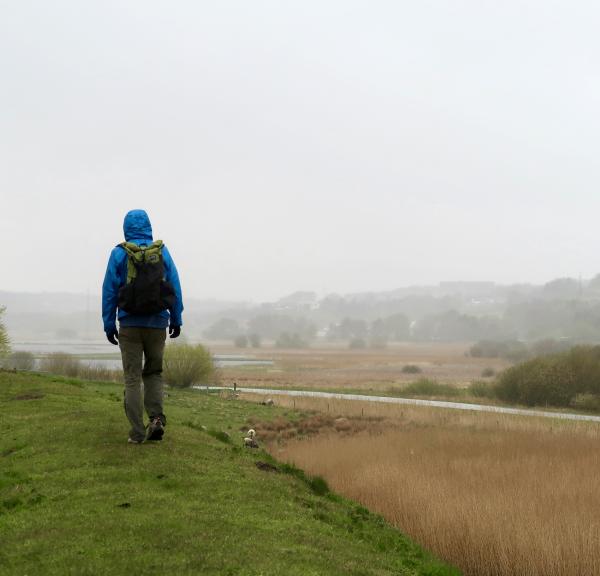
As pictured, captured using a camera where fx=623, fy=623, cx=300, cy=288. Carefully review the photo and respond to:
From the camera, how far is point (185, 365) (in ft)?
143

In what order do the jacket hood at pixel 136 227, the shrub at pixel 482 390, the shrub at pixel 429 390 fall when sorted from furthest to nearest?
1. the shrub at pixel 429 390
2. the shrub at pixel 482 390
3. the jacket hood at pixel 136 227

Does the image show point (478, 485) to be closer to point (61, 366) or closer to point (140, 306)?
point (140, 306)

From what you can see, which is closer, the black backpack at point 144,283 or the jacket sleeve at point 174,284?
the black backpack at point 144,283

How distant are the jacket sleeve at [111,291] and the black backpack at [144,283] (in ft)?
0.43

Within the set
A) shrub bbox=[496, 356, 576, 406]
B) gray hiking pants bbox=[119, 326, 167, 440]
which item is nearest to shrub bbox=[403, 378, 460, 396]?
shrub bbox=[496, 356, 576, 406]

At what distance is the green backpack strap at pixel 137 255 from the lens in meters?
8.99

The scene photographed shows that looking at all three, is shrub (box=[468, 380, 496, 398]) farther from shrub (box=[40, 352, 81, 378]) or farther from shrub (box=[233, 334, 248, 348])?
shrub (box=[233, 334, 248, 348])

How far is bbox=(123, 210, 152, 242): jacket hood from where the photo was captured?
9.39 m

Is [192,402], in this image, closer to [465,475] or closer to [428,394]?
[465,475]

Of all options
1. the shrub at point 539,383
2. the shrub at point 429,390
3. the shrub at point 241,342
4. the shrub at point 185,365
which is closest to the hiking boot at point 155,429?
the shrub at point 185,365

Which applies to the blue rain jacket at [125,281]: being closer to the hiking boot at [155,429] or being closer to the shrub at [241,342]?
the hiking boot at [155,429]

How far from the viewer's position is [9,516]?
704 centimetres

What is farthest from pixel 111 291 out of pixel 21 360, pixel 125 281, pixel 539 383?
pixel 21 360

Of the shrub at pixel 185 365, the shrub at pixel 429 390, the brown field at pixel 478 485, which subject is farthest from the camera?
the shrub at pixel 429 390
